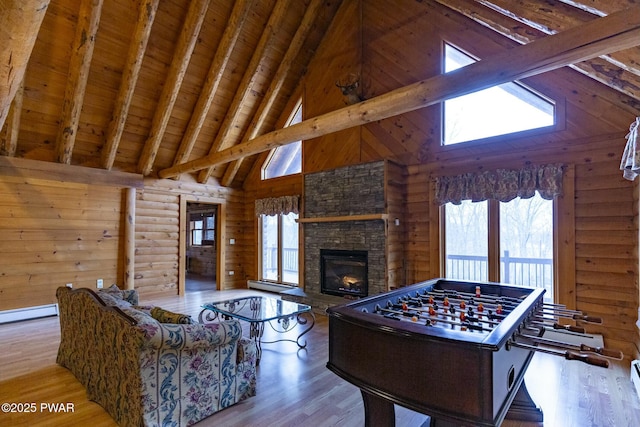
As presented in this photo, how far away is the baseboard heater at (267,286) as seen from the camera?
7335mm

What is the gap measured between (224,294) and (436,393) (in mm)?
6670

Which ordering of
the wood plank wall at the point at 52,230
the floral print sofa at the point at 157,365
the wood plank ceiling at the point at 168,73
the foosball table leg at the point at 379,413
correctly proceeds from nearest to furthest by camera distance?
the foosball table leg at the point at 379,413 < the floral print sofa at the point at 157,365 < the wood plank ceiling at the point at 168,73 < the wood plank wall at the point at 52,230

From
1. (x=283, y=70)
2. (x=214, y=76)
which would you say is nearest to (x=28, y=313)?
(x=214, y=76)

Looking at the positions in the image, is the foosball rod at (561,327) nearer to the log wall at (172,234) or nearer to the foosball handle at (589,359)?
the foosball handle at (589,359)

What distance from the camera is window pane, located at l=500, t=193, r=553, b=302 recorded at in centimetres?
426

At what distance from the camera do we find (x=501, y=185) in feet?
14.6

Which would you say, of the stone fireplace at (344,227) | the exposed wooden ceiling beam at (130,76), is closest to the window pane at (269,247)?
the stone fireplace at (344,227)

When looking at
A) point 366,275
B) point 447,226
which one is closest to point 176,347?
point 366,275

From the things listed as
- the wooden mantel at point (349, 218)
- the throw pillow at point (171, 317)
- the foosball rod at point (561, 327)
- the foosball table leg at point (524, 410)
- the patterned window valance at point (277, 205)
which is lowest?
the foosball table leg at point (524, 410)

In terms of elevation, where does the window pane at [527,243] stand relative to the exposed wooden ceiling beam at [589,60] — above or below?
below

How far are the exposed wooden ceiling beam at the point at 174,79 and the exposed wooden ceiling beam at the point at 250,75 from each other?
104cm

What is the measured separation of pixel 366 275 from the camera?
5371 mm

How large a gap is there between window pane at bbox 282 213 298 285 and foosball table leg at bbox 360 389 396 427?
18.3 feet

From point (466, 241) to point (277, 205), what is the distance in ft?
13.3
